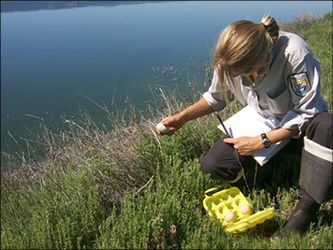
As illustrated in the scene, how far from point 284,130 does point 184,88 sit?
422cm

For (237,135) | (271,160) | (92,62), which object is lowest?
(92,62)

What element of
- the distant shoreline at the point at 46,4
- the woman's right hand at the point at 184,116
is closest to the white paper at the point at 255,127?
the woman's right hand at the point at 184,116

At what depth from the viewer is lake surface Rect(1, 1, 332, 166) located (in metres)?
6.89

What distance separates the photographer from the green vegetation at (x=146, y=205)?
73.3 inches

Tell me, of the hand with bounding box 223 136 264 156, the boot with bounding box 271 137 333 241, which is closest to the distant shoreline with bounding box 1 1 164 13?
the hand with bounding box 223 136 264 156

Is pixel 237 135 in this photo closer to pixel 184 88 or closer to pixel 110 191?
pixel 110 191

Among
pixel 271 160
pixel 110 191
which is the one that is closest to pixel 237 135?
pixel 271 160

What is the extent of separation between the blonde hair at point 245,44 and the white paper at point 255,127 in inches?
17.6

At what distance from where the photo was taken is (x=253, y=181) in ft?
7.66

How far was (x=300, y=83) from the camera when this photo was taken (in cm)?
194

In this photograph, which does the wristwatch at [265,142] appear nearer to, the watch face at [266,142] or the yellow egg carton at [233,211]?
the watch face at [266,142]

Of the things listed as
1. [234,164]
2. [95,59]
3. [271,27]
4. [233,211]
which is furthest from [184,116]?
[95,59]

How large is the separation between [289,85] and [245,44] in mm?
385

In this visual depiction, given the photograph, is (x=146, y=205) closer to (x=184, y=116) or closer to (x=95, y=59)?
(x=184, y=116)
